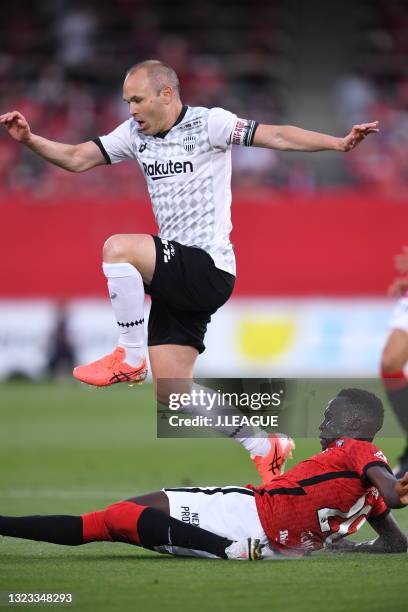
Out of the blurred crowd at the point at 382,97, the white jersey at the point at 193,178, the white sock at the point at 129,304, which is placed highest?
the blurred crowd at the point at 382,97

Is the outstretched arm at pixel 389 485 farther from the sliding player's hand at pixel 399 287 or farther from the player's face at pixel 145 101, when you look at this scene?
the sliding player's hand at pixel 399 287

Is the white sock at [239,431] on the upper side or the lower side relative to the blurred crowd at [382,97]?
lower

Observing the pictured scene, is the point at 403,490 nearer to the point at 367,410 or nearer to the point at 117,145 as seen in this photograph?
the point at 367,410

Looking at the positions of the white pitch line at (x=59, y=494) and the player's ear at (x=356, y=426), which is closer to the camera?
the player's ear at (x=356, y=426)

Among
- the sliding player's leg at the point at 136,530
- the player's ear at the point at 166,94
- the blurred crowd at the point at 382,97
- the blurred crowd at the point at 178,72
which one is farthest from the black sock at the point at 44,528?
the blurred crowd at the point at 382,97

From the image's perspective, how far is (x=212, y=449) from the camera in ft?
46.9

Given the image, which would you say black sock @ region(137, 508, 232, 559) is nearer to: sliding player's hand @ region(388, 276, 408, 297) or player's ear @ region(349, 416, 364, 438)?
player's ear @ region(349, 416, 364, 438)

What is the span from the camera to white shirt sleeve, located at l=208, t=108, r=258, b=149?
720 cm

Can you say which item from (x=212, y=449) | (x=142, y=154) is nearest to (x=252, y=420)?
(x=142, y=154)

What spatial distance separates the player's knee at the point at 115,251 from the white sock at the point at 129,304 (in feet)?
0.12

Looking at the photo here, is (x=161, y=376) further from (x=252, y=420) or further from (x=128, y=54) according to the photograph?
(x=128, y=54)

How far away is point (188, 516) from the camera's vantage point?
642cm

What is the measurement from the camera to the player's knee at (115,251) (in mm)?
7070

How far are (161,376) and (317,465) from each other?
1.56m
